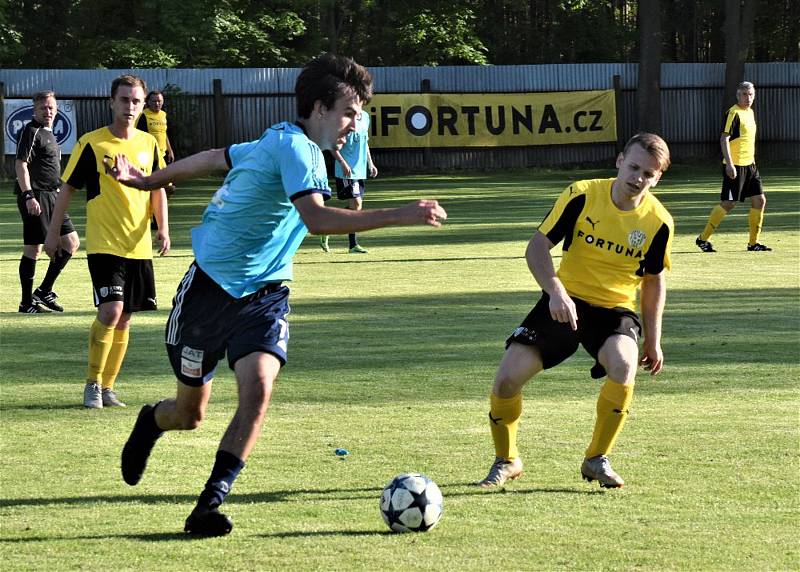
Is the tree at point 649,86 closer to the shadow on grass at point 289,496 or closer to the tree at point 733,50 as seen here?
the tree at point 733,50

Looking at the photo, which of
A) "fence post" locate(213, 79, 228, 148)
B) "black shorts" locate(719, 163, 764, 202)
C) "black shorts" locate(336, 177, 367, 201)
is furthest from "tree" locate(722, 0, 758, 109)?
"black shorts" locate(336, 177, 367, 201)

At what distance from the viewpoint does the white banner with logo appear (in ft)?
114

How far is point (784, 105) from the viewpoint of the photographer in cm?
3997

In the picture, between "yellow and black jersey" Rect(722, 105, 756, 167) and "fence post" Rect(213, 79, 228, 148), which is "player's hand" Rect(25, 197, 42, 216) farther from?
"fence post" Rect(213, 79, 228, 148)

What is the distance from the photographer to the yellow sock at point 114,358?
8828 mm

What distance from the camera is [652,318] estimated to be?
6770 mm

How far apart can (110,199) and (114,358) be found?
1047 mm

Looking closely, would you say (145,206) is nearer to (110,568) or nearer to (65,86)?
(110,568)

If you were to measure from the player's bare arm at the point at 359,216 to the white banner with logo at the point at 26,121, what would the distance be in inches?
1197

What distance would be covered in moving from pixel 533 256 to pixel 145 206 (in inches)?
136

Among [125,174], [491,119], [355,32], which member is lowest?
[125,174]

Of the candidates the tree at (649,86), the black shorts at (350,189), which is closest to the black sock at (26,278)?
the black shorts at (350,189)

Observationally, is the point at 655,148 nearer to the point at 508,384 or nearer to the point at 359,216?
the point at 508,384

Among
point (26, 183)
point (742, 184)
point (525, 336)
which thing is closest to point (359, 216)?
point (525, 336)
